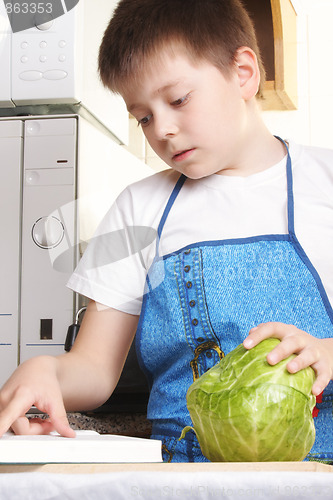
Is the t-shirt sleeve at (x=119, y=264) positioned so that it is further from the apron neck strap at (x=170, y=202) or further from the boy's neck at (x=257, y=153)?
the boy's neck at (x=257, y=153)

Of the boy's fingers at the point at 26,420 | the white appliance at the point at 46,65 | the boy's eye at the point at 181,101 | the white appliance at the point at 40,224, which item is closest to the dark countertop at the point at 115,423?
the white appliance at the point at 40,224

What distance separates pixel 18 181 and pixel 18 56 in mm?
332

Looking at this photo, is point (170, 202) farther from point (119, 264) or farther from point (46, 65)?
point (46, 65)

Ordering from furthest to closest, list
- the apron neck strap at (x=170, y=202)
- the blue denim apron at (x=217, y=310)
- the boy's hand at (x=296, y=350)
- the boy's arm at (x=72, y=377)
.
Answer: the apron neck strap at (x=170, y=202), the blue denim apron at (x=217, y=310), the boy's arm at (x=72, y=377), the boy's hand at (x=296, y=350)

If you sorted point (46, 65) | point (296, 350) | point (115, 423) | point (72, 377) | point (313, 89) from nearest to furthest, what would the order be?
point (296, 350) → point (72, 377) → point (115, 423) → point (46, 65) → point (313, 89)

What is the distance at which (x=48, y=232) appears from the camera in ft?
4.65

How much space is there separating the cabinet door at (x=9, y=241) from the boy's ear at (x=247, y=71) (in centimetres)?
72

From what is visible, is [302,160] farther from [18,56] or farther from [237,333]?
[18,56]

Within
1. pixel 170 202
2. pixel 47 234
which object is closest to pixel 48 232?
pixel 47 234

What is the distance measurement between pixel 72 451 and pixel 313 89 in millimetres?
1619

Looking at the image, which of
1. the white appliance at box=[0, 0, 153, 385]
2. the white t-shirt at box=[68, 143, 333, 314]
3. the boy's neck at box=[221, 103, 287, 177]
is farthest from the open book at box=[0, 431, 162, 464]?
the white appliance at box=[0, 0, 153, 385]

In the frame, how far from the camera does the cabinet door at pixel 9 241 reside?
1.40 meters

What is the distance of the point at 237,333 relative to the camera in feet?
2.59

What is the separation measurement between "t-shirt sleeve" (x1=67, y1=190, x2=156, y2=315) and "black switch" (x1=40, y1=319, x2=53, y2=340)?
0.45 m
